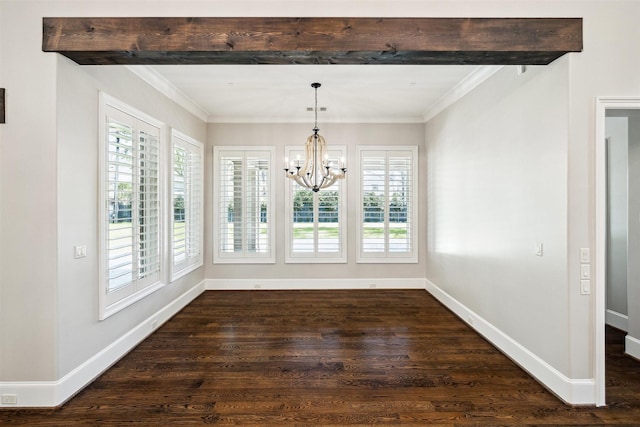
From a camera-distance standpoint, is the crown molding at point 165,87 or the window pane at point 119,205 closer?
the window pane at point 119,205

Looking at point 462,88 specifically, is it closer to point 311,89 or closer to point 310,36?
point 311,89

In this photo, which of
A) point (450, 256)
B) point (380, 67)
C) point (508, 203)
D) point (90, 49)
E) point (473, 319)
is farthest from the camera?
point (450, 256)

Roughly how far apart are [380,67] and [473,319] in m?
3.22

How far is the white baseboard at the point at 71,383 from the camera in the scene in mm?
2453

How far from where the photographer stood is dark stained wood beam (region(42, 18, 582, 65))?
2426 millimetres

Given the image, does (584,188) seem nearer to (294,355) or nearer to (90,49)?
(294,355)

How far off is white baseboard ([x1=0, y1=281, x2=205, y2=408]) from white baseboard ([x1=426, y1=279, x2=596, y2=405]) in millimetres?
3899

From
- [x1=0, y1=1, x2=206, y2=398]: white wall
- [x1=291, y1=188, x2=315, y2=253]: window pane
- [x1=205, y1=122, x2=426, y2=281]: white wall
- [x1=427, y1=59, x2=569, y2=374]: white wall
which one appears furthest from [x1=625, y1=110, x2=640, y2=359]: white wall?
[x1=0, y1=1, x2=206, y2=398]: white wall

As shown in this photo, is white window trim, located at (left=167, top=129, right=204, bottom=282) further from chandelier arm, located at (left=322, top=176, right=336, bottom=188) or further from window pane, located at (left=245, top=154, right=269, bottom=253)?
chandelier arm, located at (left=322, top=176, right=336, bottom=188)

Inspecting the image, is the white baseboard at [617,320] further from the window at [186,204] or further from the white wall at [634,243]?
the window at [186,204]

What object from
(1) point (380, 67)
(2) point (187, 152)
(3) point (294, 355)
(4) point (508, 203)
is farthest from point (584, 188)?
(2) point (187, 152)

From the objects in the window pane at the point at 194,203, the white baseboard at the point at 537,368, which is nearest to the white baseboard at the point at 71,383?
the window pane at the point at 194,203

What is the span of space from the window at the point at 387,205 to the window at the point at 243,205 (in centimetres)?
166

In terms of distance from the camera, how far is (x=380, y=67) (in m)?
3.60
